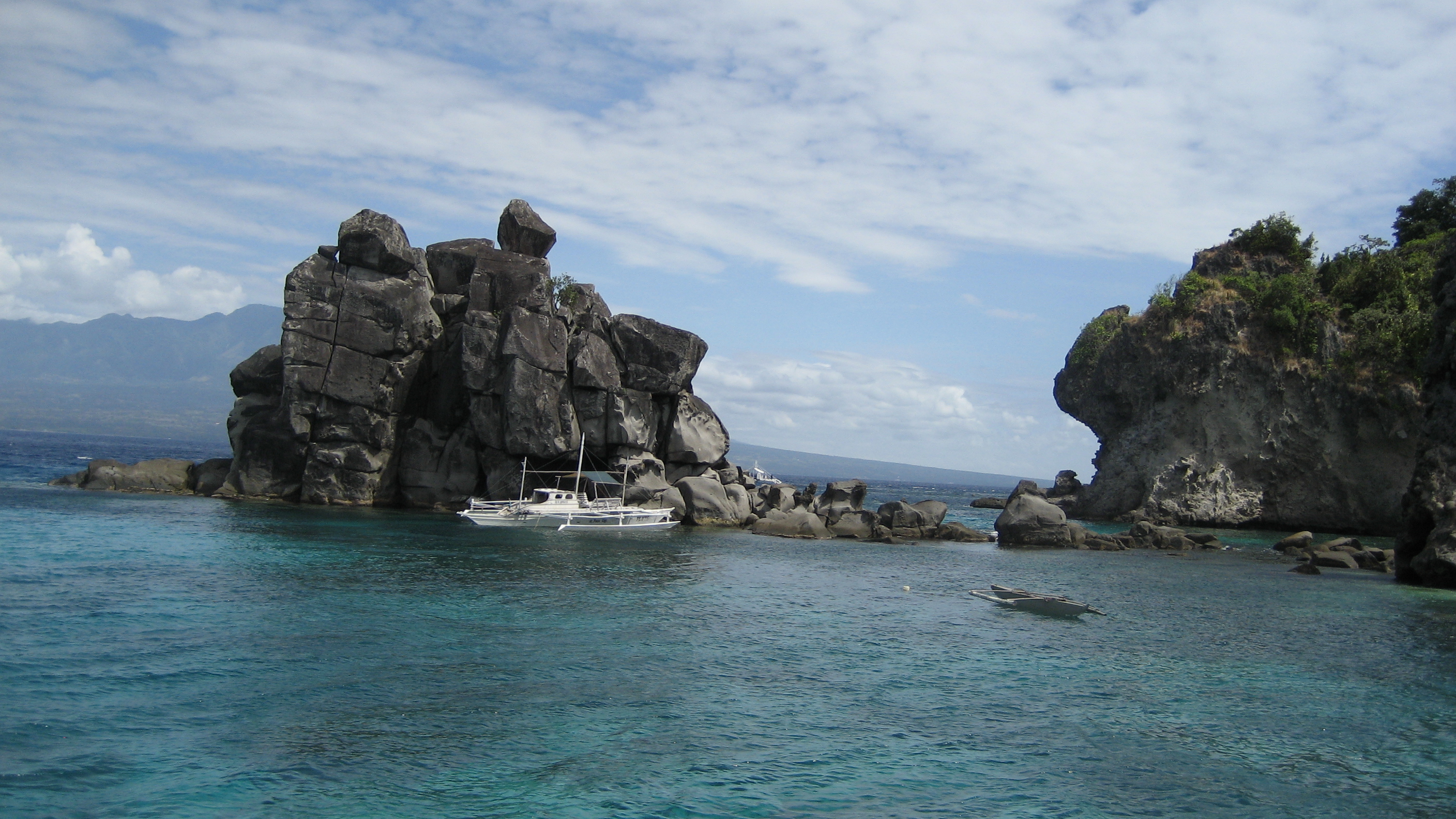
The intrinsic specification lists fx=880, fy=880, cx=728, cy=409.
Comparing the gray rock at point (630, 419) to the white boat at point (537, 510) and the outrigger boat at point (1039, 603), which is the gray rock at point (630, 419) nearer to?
the white boat at point (537, 510)

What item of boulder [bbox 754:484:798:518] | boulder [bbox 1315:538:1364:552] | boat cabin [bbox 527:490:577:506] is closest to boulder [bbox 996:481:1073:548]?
boulder [bbox 1315:538:1364:552]

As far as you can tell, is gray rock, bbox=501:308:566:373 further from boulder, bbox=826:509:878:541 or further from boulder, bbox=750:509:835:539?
boulder, bbox=826:509:878:541

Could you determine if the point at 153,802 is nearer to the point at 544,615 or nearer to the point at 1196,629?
the point at 544,615

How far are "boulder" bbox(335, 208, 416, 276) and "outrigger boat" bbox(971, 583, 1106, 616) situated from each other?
4442 centimetres

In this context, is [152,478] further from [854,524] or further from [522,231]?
[854,524]

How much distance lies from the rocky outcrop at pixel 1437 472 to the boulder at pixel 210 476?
65120 millimetres

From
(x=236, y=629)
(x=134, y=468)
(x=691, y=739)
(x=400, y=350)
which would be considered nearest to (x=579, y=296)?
(x=400, y=350)

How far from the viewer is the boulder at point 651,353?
62.2 metres

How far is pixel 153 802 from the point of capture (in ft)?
38.9

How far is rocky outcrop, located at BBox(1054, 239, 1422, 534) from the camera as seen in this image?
61344 mm

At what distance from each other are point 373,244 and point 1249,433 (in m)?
64.0

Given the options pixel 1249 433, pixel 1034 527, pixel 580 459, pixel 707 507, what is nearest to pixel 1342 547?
pixel 1034 527

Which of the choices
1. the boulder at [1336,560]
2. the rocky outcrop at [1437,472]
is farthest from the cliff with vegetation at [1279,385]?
the rocky outcrop at [1437,472]

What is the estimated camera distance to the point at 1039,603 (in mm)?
30172
